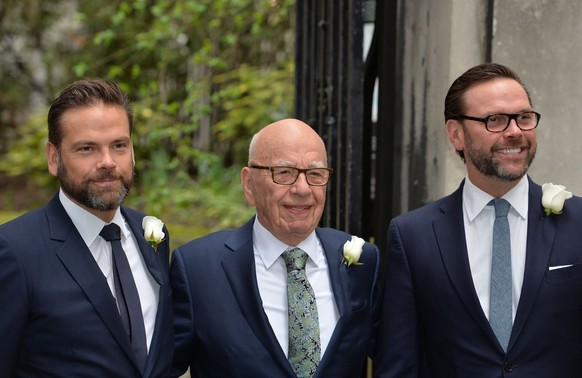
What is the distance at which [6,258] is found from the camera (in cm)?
277

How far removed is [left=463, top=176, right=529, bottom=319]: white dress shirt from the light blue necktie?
33 mm

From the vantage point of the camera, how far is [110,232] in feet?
9.98

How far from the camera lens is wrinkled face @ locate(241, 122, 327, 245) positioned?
3246 mm

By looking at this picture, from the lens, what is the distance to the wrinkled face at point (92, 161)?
297cm

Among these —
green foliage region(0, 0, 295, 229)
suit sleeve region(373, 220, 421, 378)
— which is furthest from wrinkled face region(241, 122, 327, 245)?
green foliage region(0, 0, 295, 229)

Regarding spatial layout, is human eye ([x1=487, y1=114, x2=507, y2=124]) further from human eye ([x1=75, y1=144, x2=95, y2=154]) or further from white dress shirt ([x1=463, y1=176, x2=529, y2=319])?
human eye ([x1=75, y1=144, x2=95, y2=154])

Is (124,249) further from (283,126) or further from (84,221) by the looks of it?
(283,126)

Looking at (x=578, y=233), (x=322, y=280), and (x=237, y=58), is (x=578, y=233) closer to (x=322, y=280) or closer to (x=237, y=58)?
(x=322, y=280)

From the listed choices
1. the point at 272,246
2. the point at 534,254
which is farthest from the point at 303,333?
the point at 534,254

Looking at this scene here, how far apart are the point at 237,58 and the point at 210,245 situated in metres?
9.63

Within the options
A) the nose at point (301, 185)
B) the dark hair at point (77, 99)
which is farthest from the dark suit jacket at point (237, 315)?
the dark hair at point (77, 99)

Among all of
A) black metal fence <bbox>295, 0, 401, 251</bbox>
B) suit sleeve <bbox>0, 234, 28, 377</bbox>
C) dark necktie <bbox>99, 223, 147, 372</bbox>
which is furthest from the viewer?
black metal fence <bbox>295, 0, 401, 251</bbox>

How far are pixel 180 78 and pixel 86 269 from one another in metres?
12.1

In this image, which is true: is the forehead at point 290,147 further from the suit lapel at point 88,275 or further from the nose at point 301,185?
the suit lapel at point 88,275
